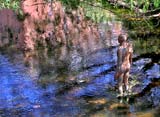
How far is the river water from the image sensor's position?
11.9m

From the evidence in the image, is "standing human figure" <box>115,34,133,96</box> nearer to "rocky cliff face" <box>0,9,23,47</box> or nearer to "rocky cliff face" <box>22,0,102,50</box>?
"rocky cliff face" <box>22,0,102,50</box>

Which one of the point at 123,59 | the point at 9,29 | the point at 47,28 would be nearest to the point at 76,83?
the point at 123,59

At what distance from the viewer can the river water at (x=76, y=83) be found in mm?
11875

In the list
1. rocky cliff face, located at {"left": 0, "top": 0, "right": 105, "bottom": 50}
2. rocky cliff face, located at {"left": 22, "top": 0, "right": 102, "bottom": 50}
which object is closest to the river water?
rocky cliff face, located at {"left": 0, "top": 0, "right": 105, "bottom": 50}

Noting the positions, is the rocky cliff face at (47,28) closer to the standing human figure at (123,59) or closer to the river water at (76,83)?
the river water at (76,83)

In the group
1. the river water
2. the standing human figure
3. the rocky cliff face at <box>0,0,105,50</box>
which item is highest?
the standing human figure

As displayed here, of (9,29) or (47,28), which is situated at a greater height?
(47,28)

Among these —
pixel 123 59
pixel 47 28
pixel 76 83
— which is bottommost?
pixel 76 83

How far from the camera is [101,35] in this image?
2391cm

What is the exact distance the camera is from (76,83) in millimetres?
14336

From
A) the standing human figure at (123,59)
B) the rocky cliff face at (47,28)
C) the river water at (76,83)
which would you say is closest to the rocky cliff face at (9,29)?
the rocky cliff face at (47,28)

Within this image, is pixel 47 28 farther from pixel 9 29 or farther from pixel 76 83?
pixel 76 83

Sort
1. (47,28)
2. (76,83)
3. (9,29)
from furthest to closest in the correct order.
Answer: (9,29) < (47,28) < (76,83)

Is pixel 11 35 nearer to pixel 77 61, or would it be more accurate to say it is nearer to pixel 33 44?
pixel 33 44
